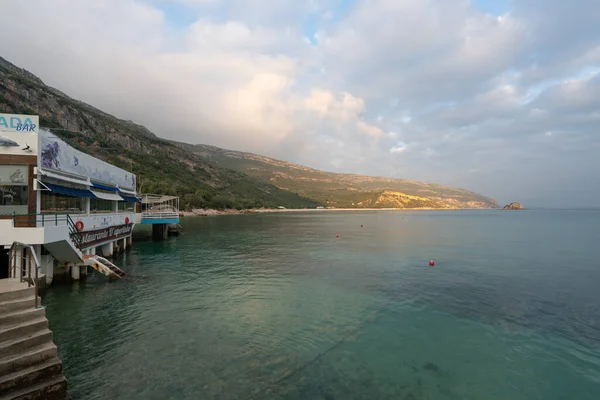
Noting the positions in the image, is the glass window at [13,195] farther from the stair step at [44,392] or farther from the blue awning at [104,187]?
the stair step at [44,392]

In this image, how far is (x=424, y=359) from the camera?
12180 millimetres

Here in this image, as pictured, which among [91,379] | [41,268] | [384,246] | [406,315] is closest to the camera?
[91,379]

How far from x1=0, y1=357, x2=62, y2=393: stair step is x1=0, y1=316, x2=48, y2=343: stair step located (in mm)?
925

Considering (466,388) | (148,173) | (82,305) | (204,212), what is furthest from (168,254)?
(148,173)

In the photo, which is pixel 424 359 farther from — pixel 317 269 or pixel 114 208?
pixel 114 208

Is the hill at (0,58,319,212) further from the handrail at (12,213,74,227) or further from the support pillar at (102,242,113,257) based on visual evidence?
the handrail at (12,213,74,227)

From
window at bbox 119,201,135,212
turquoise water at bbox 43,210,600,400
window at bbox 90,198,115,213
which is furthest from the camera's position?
window at bbox 119,201,135,212

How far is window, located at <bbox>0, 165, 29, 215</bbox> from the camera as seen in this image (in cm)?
1717

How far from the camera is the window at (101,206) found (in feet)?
98.6

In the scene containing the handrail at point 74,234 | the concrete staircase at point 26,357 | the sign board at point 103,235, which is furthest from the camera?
Result: the sign board at point 103,235

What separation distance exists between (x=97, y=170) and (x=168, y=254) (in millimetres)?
11802

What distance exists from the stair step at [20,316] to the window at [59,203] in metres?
15.3

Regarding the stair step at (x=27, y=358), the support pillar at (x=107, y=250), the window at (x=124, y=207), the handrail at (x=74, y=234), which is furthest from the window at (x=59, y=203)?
the stair step at (x=27, y=358)

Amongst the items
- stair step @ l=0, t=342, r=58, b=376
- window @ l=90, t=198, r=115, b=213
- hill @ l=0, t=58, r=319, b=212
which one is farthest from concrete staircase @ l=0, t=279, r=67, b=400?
hill @ l=0, t=58, r=319, b=212
